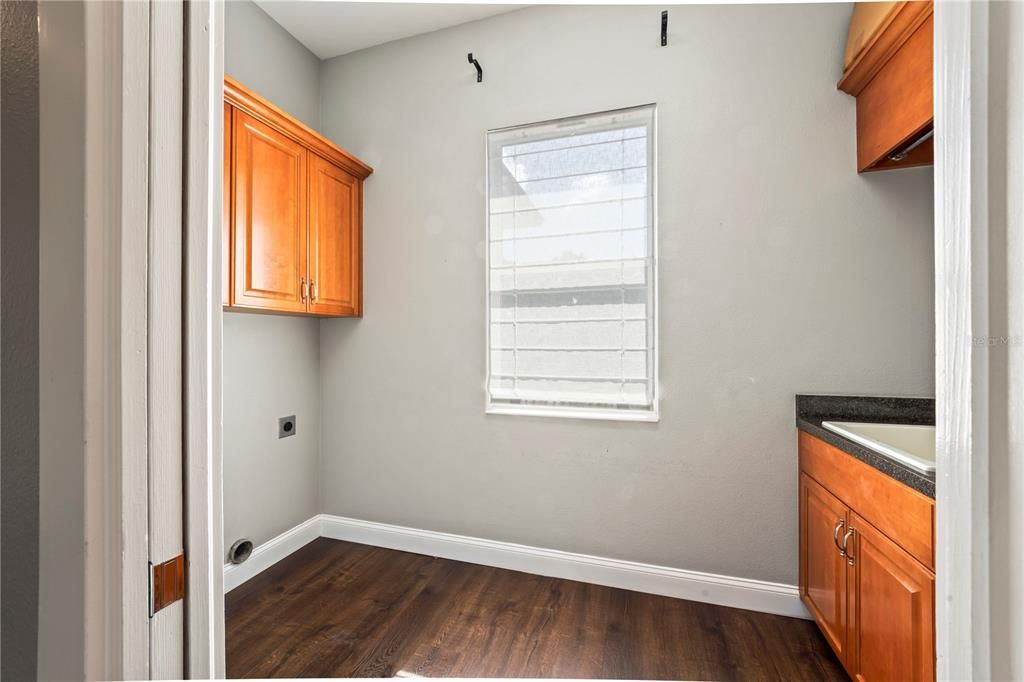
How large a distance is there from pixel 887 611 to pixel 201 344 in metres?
1.74

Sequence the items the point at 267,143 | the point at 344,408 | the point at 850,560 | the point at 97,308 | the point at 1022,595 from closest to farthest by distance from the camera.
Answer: the point at 1022,595
the point at 97,308
the point at 850,560
the point at 267,143
the point at 344,408

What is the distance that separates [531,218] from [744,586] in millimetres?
2002

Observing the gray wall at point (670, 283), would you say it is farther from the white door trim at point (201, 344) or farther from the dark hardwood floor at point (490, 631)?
the white door trim at point (201, 344)

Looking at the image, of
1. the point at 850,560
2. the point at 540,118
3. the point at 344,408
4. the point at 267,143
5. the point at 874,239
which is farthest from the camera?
the point at 344,408

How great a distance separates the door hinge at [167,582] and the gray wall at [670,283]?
185 centimetres

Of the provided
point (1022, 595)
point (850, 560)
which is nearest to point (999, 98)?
point (1022, 595)

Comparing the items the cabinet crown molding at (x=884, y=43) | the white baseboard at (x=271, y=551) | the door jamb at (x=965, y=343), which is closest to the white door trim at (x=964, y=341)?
the door jamb at (x=965, y=343)

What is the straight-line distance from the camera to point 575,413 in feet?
7.40

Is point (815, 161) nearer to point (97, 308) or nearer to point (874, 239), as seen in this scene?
point (874, 239)

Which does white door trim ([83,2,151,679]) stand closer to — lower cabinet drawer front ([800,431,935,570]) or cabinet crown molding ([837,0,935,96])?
lower cabinet drawer front ([800,431,935,570])

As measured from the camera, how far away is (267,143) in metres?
1.97

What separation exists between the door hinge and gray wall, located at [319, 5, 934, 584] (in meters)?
1.85

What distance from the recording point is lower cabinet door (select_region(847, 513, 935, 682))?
107 cm

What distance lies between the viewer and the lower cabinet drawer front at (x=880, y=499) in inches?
42.1
